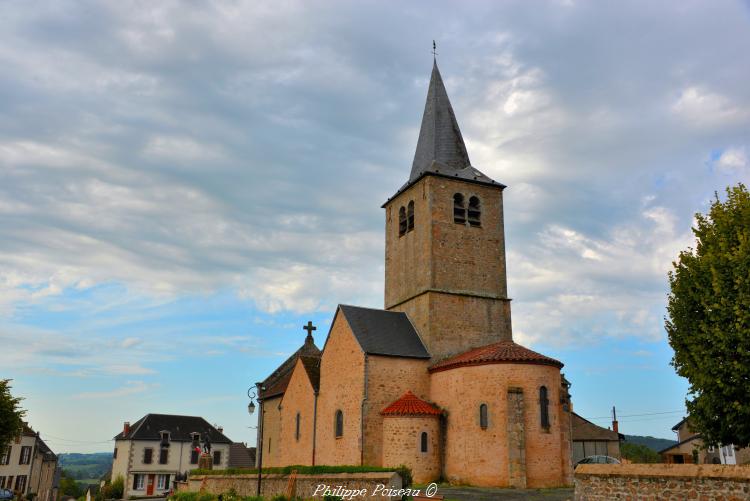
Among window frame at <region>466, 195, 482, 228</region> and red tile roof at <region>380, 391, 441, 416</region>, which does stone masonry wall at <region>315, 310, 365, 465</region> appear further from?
window frame at <region>466, 195, 482, 228</region>

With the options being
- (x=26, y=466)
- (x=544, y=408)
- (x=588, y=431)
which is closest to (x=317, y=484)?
(x=544, y=408)

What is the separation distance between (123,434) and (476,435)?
44336 mm

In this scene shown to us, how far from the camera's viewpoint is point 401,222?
33844mm

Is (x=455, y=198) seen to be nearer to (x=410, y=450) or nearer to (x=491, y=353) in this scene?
(x=491, y=353)

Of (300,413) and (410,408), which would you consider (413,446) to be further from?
(300,413)

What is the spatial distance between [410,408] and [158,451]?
38.9 meters

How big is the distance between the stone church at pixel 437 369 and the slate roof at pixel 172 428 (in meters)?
23.3

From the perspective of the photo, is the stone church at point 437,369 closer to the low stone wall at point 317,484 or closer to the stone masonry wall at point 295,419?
the stone masonry wall at point 295,419

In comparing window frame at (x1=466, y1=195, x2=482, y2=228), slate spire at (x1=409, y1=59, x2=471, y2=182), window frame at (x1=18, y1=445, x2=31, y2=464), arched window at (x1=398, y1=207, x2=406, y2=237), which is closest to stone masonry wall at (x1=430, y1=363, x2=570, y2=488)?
window frame at (x1=466, y1=195, x2=482, y2=228)

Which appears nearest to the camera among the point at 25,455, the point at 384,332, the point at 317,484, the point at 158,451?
the point at 317,484

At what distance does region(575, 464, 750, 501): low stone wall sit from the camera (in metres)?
11.2

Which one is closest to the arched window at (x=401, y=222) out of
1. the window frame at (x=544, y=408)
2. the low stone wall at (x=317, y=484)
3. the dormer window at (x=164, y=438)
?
the window frame at (x=544, y=408)

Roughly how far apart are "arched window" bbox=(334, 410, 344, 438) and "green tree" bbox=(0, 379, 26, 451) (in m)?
16.3

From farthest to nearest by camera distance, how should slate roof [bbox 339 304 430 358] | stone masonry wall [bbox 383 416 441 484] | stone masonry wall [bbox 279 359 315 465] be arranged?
stone masonry wall [bbox 279 359 315 465] → slate roof [bbox 339 304 430 358] → stone masonry wall [bbox 383 416 441 484]
